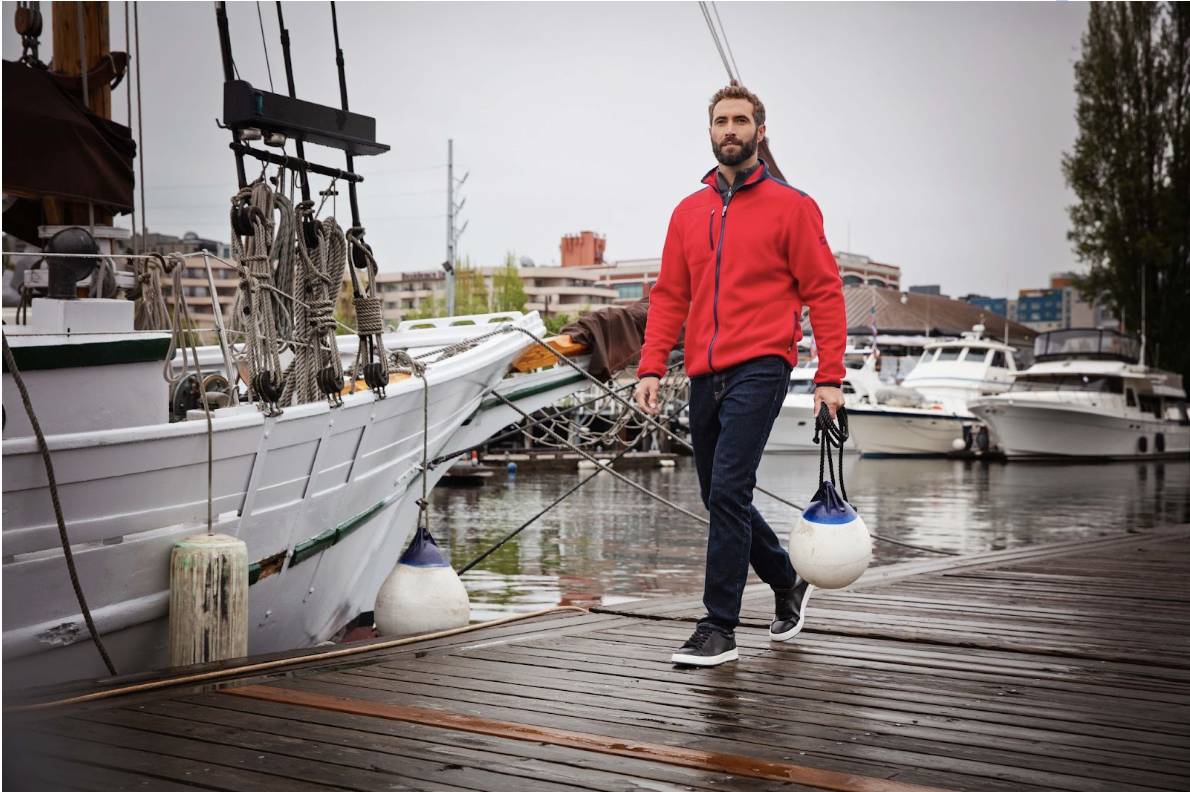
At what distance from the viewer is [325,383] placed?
548cm

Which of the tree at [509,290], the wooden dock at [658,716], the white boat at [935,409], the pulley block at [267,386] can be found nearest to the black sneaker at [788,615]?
the wooden dock at [658,716]

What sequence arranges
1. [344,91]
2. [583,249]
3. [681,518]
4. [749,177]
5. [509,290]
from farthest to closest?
1. [583,249]
2. [509,290]
3. [681,518]
4. [344,91]
5. [749,177]

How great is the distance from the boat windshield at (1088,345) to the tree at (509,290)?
26.5 meters

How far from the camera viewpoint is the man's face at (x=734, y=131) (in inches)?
149

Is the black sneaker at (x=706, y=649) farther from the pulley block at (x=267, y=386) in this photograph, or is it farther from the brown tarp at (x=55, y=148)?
the brown tarp at (x=55, y=148)

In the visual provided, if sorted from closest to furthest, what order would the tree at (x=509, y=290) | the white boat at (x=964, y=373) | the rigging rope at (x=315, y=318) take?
the rigging rope at (x=315, y=318)
the white boat at (x=964, y=373)
the tree at (x=509, y=290)

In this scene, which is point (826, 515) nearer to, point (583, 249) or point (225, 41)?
point (225, 41)

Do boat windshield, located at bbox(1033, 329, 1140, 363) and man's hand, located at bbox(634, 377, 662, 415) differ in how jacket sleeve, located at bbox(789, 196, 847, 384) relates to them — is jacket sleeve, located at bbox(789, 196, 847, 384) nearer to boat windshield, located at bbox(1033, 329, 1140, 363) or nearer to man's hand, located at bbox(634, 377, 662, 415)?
man's hand, located at bbox(634, 377, 662, 415)

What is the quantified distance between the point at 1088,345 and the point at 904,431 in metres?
6.95

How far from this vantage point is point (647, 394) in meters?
3.95

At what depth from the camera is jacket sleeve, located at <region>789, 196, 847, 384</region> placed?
373 centimetres

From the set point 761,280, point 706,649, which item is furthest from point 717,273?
point 706,649

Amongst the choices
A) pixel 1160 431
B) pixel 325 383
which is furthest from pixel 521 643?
pixel 1160 431

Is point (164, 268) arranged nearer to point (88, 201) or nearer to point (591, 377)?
point (88, 201)
